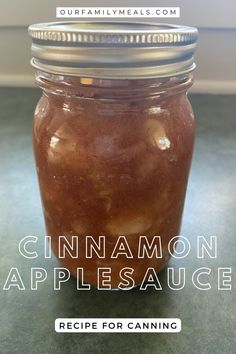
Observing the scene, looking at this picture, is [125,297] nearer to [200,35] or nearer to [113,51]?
[113,51]

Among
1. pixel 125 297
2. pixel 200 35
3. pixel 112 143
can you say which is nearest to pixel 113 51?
pixel 112 143

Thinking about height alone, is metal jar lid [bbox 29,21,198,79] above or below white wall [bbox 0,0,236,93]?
above

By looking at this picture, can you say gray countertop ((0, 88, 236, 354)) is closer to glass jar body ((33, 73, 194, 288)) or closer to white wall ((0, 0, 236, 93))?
glass jar body ((33, 73, 194, 288))

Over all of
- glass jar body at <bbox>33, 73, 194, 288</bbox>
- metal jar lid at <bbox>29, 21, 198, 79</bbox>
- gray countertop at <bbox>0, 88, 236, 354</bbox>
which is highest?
metal jar lid at <bbox>29, 21, 198, 79</bbox>

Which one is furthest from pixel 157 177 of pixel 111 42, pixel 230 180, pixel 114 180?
pixel 230 180

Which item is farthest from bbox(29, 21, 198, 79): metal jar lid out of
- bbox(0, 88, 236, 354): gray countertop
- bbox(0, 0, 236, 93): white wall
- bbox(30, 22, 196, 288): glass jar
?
bbox(0, 0, 236, 93): white wall
